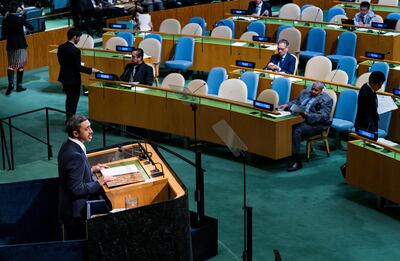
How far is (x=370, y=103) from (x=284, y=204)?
5.36ft

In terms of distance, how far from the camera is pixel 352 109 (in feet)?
37.0

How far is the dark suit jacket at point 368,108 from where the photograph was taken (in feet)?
33.0

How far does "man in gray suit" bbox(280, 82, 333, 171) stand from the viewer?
35.3 feet

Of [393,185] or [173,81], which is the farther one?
[173,81]

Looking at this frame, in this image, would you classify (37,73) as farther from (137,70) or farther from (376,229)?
(376,229)

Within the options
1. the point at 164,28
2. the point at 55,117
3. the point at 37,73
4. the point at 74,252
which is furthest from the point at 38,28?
the point at 74,252

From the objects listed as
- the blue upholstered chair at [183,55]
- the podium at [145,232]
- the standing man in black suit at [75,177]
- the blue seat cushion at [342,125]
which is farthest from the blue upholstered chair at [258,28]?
the standing man in black suit at [75,177]

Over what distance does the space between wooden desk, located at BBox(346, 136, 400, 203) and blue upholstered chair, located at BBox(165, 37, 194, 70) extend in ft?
18.3

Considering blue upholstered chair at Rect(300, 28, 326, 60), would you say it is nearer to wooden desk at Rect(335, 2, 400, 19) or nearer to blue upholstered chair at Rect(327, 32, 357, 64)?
blue upholstered chair at Rect(327, 32, 357, 64)

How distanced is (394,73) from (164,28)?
564 centimetres

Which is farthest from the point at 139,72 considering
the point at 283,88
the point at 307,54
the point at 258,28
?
the point at 258,28

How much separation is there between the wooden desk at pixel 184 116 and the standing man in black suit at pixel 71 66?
46 centimetres

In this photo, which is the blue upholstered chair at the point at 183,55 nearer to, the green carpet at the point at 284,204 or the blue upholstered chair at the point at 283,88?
the green carpet at the point at 284,204

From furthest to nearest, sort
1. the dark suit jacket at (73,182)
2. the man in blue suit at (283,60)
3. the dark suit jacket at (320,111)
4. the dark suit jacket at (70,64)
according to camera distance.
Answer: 1. the man in blue suit at (283,60)
2. the dark suit jacket at (70,64)
3. the dark suit jacket at (320,111)
4. the dark suit jacket at (73,182)
